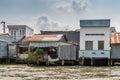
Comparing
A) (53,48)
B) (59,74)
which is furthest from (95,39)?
(59,74)

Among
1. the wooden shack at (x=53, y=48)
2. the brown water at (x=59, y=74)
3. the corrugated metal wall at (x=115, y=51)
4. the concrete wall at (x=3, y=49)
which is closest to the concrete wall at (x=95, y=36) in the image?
the corrugated metal wall at (x=115, y=51)

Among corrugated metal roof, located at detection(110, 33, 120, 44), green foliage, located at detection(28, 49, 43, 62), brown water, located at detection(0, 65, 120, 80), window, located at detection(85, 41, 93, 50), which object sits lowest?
brown water, located at detection(0, 65, 120, 80)

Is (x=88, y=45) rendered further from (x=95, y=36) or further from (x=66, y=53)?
(x=66, y=53)

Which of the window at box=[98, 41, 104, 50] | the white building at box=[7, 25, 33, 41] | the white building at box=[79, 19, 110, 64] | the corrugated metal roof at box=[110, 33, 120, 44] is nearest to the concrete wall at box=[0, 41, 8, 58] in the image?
the white building at box=[7, 25, 33, 41]

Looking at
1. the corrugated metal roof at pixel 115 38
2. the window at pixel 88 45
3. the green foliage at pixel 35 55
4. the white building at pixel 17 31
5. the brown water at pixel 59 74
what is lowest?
the brown water at pixel 59 74

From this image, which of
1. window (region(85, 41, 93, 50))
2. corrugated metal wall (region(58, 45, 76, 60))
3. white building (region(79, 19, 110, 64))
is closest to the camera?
white building (region(79, 19, 110, 64))

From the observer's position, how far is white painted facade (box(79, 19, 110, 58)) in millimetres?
34438

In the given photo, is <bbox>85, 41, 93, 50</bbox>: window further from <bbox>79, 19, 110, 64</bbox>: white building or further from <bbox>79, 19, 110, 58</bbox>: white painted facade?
<bbox>79, 19, 110, 58</bbox>: white painted facade

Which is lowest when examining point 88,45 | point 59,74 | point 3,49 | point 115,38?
point 59,74

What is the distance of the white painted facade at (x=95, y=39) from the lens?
1356 inches

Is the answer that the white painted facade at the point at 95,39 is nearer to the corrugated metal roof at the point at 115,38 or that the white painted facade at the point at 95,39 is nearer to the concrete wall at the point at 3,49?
the corrugated metal roof at the point at 115,38

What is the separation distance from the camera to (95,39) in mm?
35031

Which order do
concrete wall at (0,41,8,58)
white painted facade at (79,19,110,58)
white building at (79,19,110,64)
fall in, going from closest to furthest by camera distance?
white painted facade at (79,19,110,58) → white building at (79,19,110,64) → concrete wall at (0,41,8,58)

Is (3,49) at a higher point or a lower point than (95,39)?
lower
